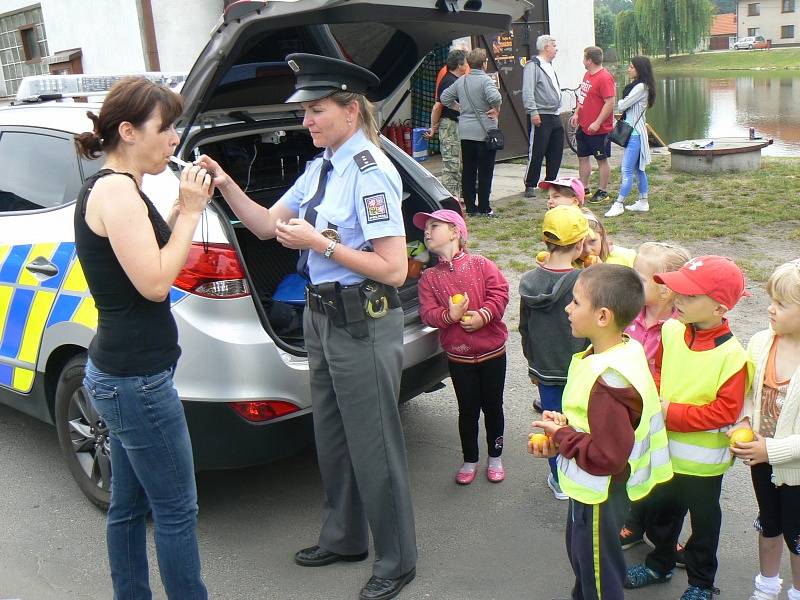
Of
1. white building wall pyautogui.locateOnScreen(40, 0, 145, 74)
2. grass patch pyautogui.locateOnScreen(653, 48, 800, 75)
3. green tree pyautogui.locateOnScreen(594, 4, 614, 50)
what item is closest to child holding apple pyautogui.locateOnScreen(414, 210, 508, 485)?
white building wall pyautogui.locateOnScreen(40, 0, 145, 74)

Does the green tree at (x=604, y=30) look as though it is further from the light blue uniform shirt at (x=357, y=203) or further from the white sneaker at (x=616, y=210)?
the light blue uniform shirt at (x=357, y=203)

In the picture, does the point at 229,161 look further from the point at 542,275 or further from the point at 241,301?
the point at 542,275

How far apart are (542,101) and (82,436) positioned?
7257mm

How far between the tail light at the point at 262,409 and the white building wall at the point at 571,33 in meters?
11.3

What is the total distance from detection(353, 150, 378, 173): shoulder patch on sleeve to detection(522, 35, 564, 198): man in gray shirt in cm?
696

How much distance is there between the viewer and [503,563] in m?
3.17

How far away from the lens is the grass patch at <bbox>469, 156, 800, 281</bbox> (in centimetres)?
757

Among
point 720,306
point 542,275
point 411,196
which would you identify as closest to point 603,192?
point 411,196

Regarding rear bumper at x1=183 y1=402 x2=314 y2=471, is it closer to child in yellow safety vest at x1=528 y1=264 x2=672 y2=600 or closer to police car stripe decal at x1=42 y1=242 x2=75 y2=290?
police car stripe decal at x1=42 y1=242 x2=75 y2=290

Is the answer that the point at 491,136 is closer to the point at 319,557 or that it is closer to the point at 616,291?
the point at 319,557

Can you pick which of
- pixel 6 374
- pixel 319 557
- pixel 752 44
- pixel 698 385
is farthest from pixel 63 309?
pixel 752 44

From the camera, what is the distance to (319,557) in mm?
3236

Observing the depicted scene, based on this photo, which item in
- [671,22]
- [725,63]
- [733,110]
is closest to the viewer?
[733,110]

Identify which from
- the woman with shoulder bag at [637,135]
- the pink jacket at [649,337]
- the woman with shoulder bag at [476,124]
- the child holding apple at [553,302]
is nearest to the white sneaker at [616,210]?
the woman with shoulder bag at [637,135]
